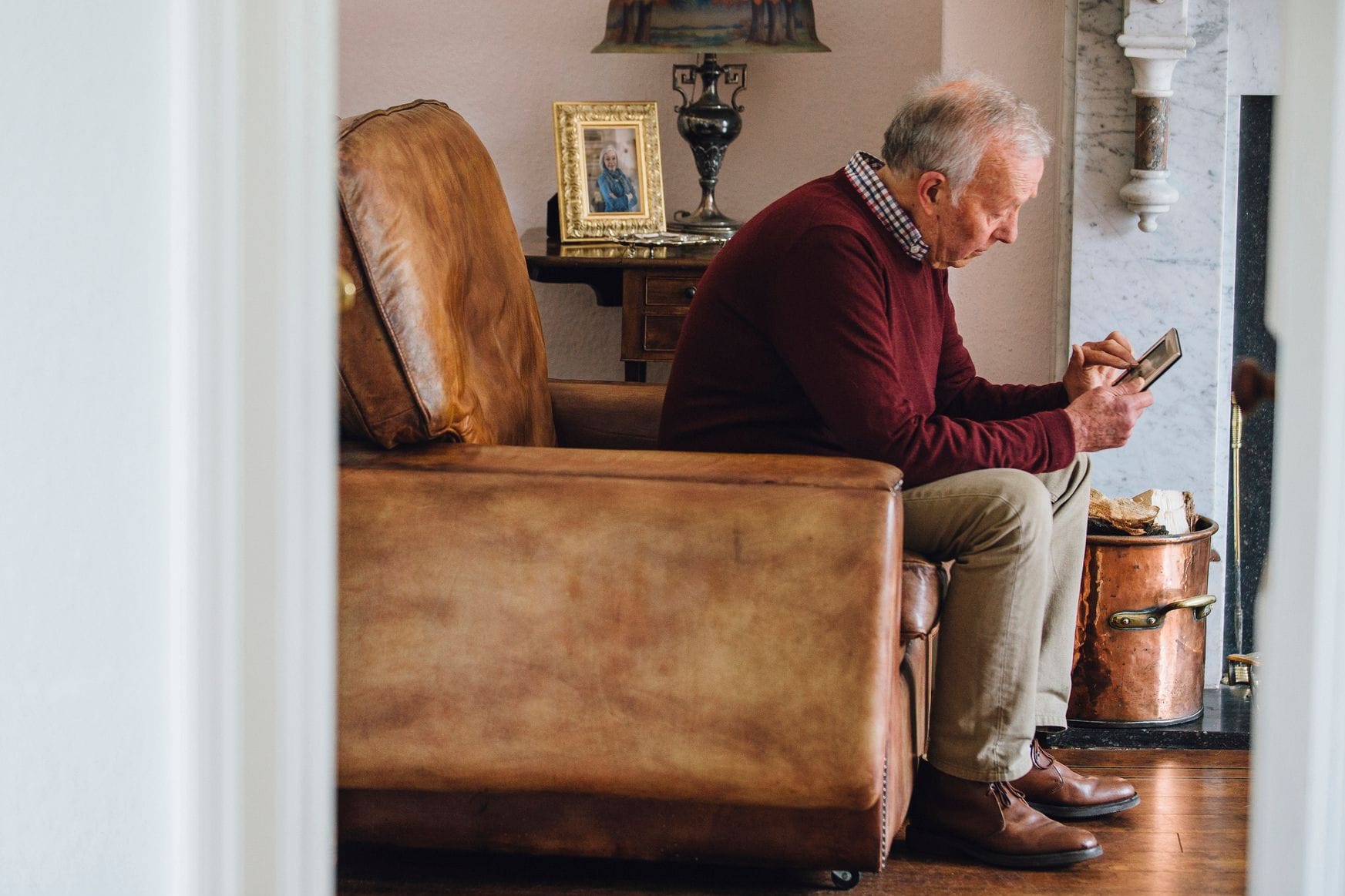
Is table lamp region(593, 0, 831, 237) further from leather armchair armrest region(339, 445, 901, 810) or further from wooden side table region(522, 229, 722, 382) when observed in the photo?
leather armchair armrest region(339, 445, 901, 810)

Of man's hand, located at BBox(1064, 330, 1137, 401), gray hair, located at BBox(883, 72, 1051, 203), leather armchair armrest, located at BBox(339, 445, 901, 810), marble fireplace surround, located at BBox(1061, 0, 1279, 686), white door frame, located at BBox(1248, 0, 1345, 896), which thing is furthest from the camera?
marble fireplace surround, located at BBox(1061, 0, 1279, 686)

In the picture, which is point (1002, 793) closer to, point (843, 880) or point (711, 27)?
point (843, 880)

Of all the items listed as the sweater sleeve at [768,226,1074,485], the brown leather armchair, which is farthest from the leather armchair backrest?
the sweater sleeve at [768,226,1074,485]

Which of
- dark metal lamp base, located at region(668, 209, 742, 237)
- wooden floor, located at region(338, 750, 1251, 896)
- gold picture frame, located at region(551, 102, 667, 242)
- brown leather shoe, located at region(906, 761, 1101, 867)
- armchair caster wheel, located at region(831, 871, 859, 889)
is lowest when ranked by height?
wooden floor, located at region(338, 750, 1251, 896)

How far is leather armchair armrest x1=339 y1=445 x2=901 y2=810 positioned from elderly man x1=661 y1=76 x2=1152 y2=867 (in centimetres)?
23

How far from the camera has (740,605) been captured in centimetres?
172

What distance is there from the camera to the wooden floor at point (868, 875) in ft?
6.31

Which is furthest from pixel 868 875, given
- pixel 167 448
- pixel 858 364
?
pixel 167 448

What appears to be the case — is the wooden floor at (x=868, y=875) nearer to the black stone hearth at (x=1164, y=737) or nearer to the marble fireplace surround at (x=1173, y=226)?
the black stone hearth at (x=1164, y=737)

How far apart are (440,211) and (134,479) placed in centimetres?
74

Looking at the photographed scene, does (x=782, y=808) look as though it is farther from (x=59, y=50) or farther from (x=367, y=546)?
(x=59, y=50)

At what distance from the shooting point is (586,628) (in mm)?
1748

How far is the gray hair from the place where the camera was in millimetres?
2076

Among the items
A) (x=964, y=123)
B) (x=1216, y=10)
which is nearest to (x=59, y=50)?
(x=964, y=123)
